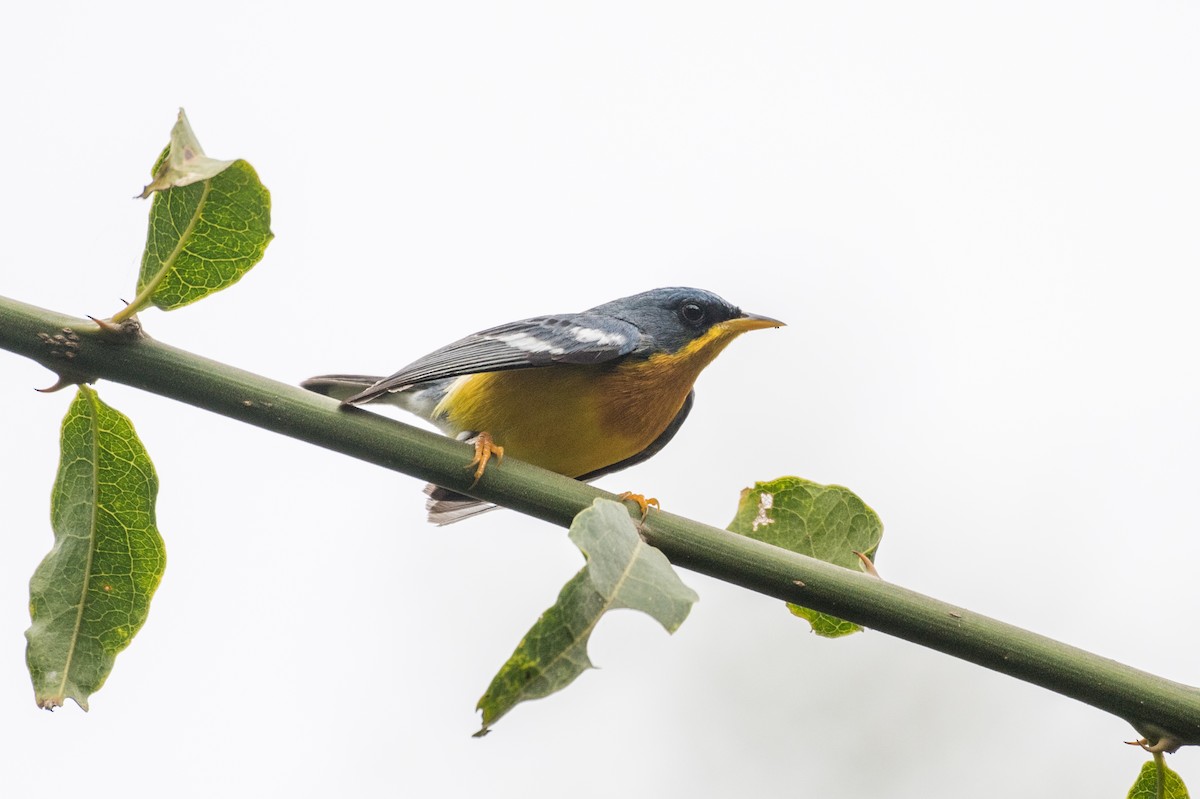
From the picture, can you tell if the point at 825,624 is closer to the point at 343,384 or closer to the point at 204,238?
the point at 204,238

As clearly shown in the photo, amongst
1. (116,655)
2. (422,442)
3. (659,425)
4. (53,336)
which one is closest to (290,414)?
(422,442)

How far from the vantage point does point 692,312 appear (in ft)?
15.8

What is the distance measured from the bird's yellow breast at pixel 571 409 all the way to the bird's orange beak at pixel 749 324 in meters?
0.30

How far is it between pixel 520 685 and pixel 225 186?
1138 millimetres

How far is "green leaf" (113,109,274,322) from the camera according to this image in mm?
2061

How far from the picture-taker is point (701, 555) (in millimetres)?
1970

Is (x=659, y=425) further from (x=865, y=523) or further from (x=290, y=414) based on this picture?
(x=290, y=414)

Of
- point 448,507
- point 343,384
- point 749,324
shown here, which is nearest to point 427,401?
point 343,384

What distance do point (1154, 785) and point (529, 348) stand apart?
2.50 metres

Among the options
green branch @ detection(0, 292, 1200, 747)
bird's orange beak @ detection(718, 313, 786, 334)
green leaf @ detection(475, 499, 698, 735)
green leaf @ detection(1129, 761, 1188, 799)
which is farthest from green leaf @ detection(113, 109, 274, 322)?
bird's orange beak @ detection(718, 313, 786, 334)

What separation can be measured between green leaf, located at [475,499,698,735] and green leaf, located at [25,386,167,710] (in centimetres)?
95

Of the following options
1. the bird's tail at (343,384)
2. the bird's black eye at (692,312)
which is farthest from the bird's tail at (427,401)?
the bird's black eye at (692,312)

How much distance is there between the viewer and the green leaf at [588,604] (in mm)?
1546

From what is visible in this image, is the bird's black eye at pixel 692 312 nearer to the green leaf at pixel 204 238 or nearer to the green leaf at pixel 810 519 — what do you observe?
the green leaf at pixel 810 519
